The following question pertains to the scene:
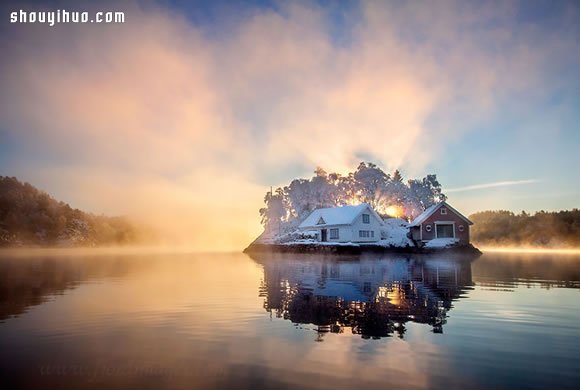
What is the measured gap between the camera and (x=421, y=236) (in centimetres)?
7638

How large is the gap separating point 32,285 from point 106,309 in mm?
12490

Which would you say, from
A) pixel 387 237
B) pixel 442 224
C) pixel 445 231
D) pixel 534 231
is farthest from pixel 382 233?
pixel 534 231

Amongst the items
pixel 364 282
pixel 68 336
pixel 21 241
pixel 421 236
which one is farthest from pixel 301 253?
pixel 21 241

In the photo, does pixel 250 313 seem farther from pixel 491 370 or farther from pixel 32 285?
pixel 32 285

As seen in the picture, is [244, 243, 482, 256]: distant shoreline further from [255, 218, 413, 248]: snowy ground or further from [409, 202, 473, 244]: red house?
[409, 202, 473, 244]: red house

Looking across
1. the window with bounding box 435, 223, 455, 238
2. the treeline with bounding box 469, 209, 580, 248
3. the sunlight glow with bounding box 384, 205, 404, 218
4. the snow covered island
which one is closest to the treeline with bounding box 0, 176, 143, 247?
the snow covered island

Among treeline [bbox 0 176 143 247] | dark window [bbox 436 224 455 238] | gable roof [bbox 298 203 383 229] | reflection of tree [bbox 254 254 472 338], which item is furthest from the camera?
treeline [bbox 0 176 143 247]

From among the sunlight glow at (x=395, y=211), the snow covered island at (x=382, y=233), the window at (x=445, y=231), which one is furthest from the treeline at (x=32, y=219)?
the window at (x=445, y=231)

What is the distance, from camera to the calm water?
8023 mm

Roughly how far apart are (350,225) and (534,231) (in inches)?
3975

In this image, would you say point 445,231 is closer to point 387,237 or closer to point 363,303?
point 387,237

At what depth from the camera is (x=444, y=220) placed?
76625 mm

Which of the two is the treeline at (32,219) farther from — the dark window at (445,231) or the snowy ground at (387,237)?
the dark window at (445,231)

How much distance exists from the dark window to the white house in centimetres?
1197
